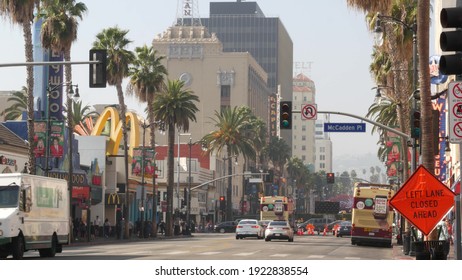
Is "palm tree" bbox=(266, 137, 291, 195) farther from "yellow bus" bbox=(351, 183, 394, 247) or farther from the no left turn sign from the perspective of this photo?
the no left turn sign

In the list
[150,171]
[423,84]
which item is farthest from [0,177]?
[150,171]

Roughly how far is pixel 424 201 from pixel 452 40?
344 inches

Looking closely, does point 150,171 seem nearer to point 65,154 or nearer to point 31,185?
point 65,154

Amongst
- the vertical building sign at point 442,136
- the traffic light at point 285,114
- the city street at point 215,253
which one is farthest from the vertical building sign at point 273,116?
the traffic light at point 285,114

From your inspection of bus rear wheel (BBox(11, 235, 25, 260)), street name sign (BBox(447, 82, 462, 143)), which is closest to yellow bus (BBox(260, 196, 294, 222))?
bus rear wheel (BBox(11, 235, 25, 260))

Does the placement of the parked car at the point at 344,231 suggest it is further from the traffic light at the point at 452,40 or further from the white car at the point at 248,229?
the traffic light at the point at 452,40

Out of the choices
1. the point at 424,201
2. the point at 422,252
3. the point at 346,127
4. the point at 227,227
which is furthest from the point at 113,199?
the point at 424,201

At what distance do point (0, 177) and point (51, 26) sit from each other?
32534 mm

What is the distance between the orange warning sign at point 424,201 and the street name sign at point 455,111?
3127mm

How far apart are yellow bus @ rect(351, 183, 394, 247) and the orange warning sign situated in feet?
118

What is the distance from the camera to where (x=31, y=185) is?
33656 millimetres

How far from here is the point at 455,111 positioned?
64.8ft

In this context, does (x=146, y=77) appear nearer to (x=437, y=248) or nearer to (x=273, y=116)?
(x=437, y=248)

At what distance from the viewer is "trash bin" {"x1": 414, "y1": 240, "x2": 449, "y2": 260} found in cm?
2767
